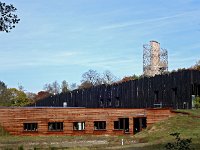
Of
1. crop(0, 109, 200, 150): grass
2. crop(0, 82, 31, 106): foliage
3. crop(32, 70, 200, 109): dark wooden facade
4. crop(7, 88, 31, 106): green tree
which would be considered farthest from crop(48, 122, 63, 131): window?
crop(0, 82, 31, 106): foliage

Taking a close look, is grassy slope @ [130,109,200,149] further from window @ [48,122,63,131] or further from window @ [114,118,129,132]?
window @ [48,122,63,131]

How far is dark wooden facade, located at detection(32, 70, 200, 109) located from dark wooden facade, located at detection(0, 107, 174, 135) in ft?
17.0

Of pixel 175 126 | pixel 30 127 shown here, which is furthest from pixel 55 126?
pixel 175 126

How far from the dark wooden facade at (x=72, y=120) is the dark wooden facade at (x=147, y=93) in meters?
5.20

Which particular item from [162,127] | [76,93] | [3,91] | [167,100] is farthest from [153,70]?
[3,91]

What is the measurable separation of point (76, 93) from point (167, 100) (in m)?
21.1

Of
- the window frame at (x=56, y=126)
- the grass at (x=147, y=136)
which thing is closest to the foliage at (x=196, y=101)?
the grass at (x=147, y=136)

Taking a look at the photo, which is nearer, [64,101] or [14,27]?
[14,27]

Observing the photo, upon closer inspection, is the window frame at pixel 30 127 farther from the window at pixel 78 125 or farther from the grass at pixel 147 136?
the window at pixel 78 125

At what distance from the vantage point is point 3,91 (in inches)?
4299

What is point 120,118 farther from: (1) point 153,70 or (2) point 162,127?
(1) point 153,70

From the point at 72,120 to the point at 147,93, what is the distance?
1174 cm

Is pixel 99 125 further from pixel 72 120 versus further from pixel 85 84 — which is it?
pixel 85 84

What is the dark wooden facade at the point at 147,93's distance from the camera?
48625mm
